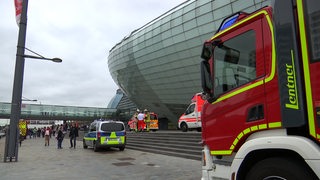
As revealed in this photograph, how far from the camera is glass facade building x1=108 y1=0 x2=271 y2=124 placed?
39375 millimetres

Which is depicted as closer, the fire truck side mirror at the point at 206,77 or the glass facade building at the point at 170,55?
the fire truck side mirror at the point at 206,77

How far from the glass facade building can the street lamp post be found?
23041mm

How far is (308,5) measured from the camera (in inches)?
151

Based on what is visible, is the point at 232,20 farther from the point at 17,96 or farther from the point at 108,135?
the point at 108,135

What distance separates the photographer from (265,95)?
423cm

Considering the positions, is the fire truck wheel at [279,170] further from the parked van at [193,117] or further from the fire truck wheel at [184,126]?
the fire truck wheel at [184,126]

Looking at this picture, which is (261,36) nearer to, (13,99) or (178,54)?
(13,99)

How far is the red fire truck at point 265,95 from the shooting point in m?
3.74

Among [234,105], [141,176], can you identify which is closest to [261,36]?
[234,105]

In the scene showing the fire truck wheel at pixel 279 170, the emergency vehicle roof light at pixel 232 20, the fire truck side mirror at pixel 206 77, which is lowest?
the fire truck wheel at pixel 279 170

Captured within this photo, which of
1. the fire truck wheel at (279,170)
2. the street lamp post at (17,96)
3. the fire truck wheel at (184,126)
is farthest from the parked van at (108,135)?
the fire truck wheel at (279,170)

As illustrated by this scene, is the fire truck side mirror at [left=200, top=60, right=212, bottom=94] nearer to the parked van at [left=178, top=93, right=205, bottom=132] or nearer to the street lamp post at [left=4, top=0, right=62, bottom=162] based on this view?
the street lamp post at [left=4, top=0, right=62, bottom=162]

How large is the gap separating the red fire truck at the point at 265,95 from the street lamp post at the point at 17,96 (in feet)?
37.3

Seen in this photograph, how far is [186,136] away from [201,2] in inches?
1034
